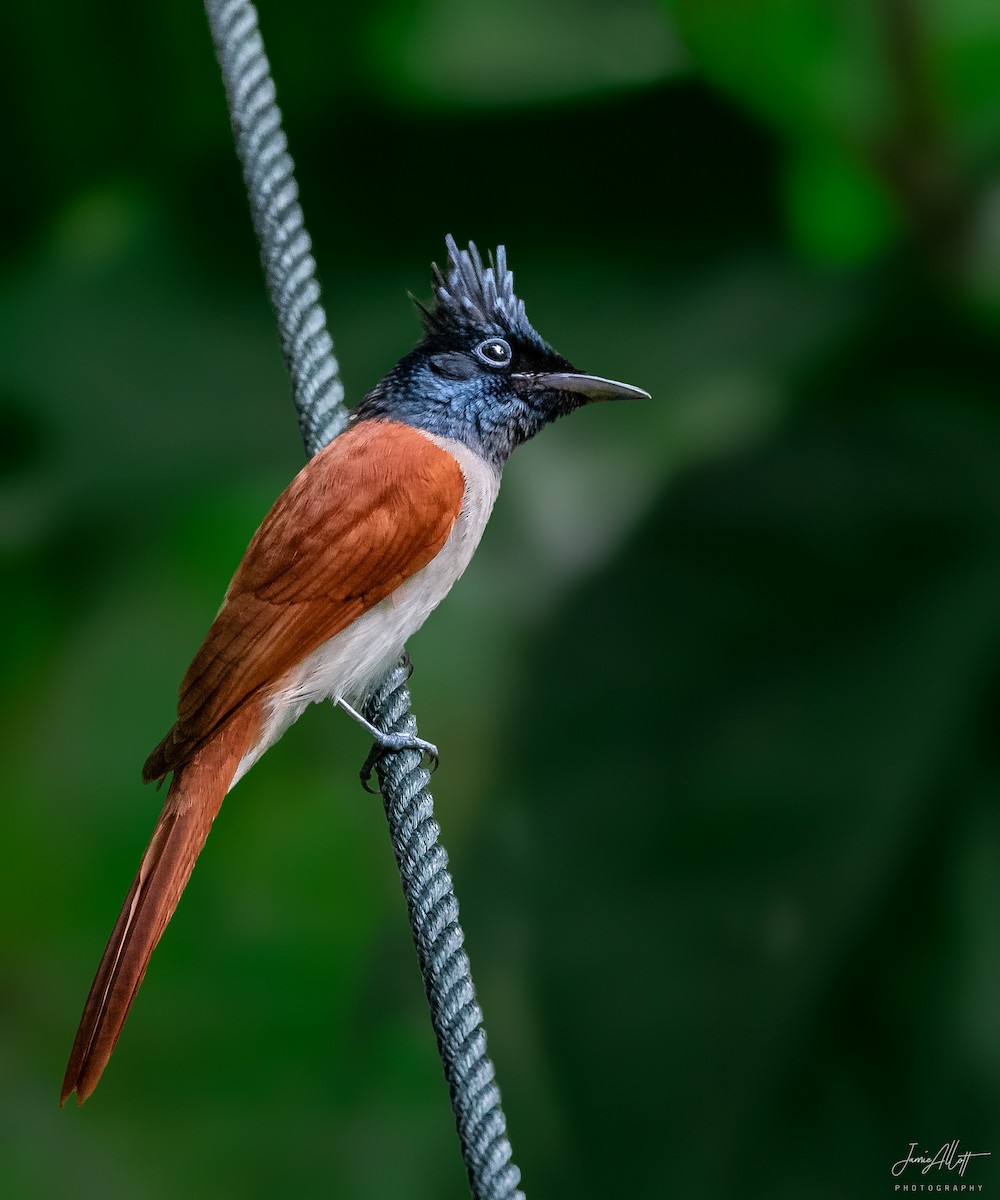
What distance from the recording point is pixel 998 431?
331 centimetres

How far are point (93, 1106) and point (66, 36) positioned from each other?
8.67 ft

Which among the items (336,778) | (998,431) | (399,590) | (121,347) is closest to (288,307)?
(399,590)

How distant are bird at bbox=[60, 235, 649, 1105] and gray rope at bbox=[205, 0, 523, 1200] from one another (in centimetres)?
9

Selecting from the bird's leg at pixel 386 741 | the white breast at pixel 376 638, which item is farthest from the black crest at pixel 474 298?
the bird's leg at pixel 386 741

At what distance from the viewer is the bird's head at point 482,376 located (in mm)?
2295

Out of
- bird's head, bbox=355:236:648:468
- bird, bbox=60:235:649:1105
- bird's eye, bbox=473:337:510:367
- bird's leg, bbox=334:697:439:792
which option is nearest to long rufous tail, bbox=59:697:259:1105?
bird, bbox=60:235:649:1105

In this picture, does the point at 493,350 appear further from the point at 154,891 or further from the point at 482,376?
the point at 154,891

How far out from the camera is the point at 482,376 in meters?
2.32

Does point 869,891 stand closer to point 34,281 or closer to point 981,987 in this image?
point 981,987

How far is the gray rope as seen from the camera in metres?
1.54
